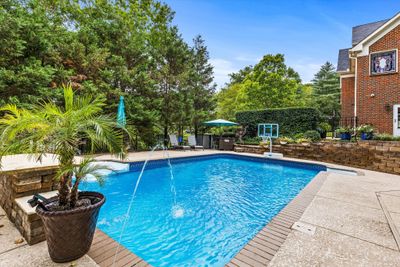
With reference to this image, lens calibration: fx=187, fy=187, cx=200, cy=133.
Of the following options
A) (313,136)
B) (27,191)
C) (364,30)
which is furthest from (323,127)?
(27,191)

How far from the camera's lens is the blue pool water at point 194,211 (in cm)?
271

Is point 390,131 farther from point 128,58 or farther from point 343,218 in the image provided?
point 128,58

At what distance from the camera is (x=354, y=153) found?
7809 millimetres

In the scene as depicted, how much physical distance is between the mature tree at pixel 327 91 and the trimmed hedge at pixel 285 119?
30.8ft

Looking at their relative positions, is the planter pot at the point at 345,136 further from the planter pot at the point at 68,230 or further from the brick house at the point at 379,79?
the planter pot at the point at 68,230

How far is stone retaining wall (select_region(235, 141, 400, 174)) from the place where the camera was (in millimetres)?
6785

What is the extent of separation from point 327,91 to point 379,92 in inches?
586

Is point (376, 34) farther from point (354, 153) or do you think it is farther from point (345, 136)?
point (354, 153)

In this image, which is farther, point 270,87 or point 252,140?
point 270,87

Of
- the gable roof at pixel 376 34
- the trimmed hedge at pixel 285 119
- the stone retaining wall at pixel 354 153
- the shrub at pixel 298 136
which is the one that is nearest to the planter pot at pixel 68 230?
the stone retaining wall at pixel 354 153

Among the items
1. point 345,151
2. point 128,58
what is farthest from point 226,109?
point 345,151

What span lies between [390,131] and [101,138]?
1269cm

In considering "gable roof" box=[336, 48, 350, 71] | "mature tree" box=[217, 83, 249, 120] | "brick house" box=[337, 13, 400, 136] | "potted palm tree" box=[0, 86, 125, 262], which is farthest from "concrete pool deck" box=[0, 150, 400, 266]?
"mature tree" box=[217, 83, 249, 120]

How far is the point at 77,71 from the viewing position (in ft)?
30.4
